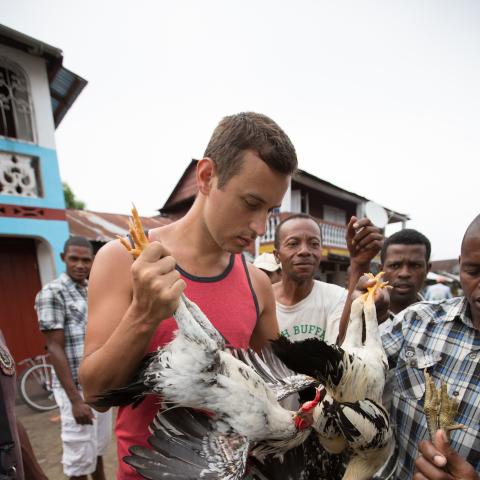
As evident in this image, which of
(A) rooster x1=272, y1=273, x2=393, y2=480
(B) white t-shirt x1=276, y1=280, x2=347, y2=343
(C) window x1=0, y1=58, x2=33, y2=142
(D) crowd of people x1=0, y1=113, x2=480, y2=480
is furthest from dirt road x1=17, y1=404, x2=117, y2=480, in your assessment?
(C) window x1=0, y1=58, x2=33, y2=142

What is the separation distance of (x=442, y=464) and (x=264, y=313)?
910 millimetres

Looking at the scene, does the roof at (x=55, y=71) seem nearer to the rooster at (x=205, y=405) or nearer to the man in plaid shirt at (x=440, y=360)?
the rooster at (x=205, y=405)

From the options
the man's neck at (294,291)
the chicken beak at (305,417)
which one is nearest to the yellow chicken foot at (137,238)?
the chicken beak at (305,417)

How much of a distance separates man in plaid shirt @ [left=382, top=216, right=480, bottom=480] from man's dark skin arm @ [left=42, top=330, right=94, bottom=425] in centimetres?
291

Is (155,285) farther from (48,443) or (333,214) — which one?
(333,214)

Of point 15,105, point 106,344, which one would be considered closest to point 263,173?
point 106,344

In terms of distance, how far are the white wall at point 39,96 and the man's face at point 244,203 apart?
7.20 metres

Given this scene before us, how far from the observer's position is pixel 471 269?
1.42 metres

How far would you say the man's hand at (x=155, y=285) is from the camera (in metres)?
1.00

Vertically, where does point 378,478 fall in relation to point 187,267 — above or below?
below

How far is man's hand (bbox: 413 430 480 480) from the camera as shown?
43.1 inches

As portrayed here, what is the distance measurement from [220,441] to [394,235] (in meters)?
2.78

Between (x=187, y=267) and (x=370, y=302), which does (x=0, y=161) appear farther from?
(x=370, y=302)

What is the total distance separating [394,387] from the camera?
1.72 meters
